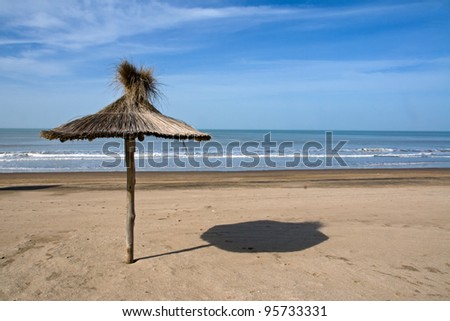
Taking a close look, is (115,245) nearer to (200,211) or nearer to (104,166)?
(200,211)

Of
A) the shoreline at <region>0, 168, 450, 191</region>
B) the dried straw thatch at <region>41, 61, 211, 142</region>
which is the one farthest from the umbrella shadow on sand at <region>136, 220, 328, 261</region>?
the shoreline at <region>0, 168, 450, 191</region>

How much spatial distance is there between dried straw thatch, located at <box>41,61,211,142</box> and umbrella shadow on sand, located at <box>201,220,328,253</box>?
2.02 metres

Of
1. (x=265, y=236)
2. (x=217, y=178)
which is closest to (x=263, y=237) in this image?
(x=265, y=236)

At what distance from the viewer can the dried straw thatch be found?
4605mm

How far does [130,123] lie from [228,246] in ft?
8.78

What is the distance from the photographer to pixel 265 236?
683 cm

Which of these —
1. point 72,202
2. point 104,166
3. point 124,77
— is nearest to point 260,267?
point 124,77

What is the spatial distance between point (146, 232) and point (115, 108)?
9.01ft

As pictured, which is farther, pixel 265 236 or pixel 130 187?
pixel 265 236

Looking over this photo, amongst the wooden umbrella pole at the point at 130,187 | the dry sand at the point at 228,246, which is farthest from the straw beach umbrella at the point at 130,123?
the dry sand at the point at 228,246

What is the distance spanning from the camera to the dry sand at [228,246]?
15.1ft

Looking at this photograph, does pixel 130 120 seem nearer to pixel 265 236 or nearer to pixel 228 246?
pixel 228 246

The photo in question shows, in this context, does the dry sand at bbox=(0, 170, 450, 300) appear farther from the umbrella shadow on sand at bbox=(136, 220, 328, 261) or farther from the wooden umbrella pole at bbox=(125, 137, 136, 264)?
the wooden umbrella pole at bbox=(125, 137, 136, 264)

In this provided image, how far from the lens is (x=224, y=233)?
276 inches
